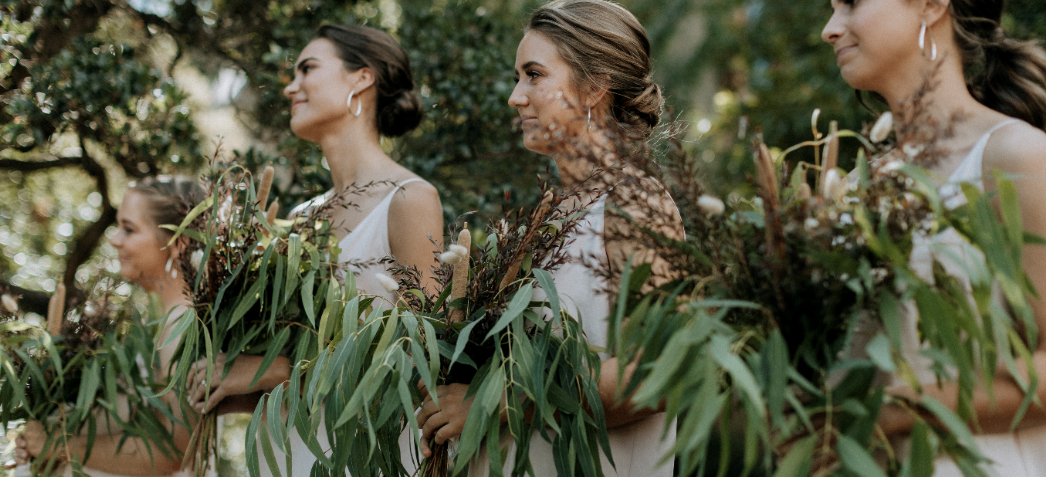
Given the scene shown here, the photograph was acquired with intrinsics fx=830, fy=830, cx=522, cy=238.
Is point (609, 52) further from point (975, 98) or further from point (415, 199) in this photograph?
point (975, 98)

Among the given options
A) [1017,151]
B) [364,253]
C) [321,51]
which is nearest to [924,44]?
[1017,151]

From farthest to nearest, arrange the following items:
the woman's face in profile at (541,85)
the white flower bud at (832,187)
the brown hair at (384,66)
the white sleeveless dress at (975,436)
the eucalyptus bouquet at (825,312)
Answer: the brown hair at (384,66) → the woman's face in profile at (541,85) → the white sleeveless dress at (975,436) → the white flower bud at (832,187) → the eucalyptus bouquet at (825,312)

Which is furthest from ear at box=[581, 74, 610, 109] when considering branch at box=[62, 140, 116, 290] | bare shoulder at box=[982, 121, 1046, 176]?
branch at box=[62, 140, 116, 290]

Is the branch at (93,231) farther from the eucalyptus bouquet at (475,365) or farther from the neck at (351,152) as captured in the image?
the eucalyptus bouquet at (475,365)

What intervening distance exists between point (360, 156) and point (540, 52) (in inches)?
34.3

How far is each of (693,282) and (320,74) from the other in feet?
6.25

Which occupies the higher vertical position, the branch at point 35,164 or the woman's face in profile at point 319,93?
the branch at point 35,164

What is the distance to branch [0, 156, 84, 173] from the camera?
366 centimetres

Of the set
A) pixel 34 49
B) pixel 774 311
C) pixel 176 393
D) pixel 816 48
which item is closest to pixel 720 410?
pixel 774 311

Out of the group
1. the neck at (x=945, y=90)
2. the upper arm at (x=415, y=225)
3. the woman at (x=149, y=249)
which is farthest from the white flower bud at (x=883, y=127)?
the woman at (x=149, y=249)

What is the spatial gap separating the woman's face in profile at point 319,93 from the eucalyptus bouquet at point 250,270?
632 millimetres

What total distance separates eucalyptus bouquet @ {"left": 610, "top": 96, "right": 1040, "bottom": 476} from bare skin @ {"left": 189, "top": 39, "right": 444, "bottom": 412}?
1208mm

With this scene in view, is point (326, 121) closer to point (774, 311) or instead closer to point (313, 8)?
point (313, 8)

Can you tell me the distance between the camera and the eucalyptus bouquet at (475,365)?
1559 millimetres
